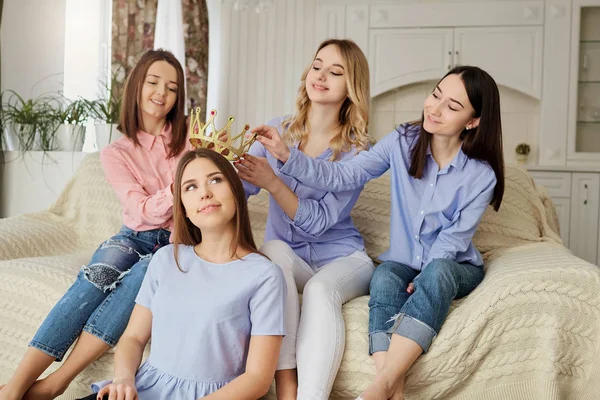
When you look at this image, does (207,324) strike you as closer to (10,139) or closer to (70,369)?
(70,369)

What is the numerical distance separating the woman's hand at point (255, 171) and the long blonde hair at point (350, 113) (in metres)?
0.28

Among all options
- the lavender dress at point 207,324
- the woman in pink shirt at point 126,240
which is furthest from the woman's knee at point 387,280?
the woman in pink shirt at point 126,240

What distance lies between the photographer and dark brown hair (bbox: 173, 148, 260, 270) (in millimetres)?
1724

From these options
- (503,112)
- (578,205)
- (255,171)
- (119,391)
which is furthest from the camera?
(503,112)

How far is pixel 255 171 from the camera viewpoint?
198cm

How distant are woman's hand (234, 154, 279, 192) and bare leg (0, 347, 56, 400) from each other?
2.19 feet

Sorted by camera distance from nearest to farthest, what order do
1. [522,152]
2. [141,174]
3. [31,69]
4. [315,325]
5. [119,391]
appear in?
[119,391], [315,325], [141,174], [31,69], [522,152]

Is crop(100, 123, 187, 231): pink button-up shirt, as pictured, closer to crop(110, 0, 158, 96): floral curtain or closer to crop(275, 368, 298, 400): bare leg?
crop(275, 368, 298, 400): bare leg

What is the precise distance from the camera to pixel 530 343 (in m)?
1.77

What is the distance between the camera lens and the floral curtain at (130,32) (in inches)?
182

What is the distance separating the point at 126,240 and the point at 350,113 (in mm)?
773

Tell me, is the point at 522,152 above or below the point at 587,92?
below

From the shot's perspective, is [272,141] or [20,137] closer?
[272,141]

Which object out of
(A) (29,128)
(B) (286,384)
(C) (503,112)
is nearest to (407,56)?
(C) (503,112)
